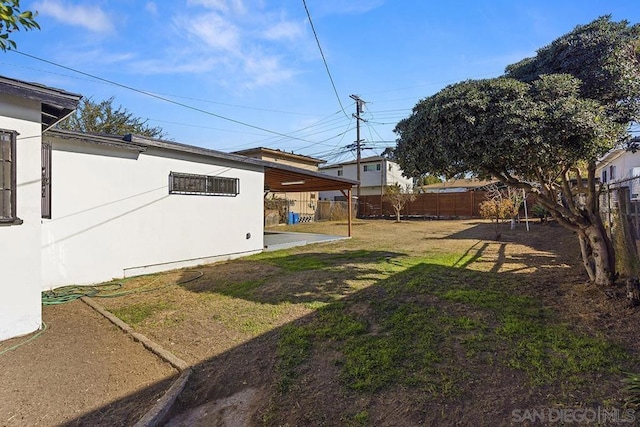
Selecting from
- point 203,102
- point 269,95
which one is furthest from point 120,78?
point 269,95

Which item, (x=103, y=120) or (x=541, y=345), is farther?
(x=103, y=120)

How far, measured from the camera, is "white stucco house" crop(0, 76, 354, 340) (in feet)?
13.2

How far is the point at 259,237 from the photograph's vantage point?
1074cm

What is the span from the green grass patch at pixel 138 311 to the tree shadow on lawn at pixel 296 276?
2.91 feet

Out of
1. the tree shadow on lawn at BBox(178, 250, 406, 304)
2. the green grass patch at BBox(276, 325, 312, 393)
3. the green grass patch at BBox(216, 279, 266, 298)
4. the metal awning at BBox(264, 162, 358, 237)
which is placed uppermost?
the metal awning at BBox(264, 162, 358, 237)

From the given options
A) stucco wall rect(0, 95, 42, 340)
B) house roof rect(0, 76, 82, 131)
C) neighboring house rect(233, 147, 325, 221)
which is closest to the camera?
house roof rect(0, 76, 82, 131)

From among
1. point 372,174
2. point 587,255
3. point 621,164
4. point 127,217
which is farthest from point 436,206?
point 127,217

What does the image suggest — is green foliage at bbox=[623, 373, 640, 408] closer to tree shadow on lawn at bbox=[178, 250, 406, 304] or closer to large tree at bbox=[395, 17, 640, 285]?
large tree at bbox=[395, 17, 640, 285]

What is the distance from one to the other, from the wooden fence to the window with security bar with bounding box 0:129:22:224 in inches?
967

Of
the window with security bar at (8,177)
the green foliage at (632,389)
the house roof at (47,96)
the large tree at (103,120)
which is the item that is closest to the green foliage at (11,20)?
the house roof at (47,96)

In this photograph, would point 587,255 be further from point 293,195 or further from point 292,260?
point 293,195

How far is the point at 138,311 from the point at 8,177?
240 cm

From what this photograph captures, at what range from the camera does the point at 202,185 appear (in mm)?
8914

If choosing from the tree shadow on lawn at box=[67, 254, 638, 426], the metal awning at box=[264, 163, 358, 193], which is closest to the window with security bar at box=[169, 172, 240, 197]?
the metal awning at box=[264, 163, 358, 193]
